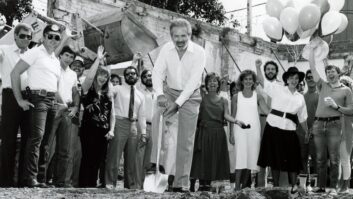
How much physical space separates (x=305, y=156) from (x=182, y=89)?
2423 millimetres

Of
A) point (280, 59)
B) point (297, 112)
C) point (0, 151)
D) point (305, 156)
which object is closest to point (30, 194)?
point (0, 151)

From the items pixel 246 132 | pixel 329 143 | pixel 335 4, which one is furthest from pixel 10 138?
pixel 335 4

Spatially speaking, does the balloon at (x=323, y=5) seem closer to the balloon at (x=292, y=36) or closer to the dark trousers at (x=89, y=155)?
the balloon at (x=292, y=36)

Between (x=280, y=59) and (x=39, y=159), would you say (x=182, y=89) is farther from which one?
(x=280, y=59)

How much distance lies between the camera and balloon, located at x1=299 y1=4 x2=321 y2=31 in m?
7.06

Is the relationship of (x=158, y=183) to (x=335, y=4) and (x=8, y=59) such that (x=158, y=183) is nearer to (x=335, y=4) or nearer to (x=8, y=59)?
(x=8, y=59)

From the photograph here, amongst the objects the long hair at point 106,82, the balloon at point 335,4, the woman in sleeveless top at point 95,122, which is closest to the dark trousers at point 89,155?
the woman in sleeveless top at point 95,122

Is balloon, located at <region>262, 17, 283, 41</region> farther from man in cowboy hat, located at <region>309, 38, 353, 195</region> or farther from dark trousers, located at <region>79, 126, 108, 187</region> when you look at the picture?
dark trousers, located at <region>79, 126, 108, 187</region>

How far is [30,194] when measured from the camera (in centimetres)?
407

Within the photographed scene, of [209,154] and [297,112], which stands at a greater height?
[297,112]

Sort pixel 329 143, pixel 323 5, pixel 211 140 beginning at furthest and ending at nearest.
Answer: pixel 323 5
pixel 211 140
pixel 329 143

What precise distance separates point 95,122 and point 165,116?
3.19 feet

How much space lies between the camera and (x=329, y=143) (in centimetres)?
604

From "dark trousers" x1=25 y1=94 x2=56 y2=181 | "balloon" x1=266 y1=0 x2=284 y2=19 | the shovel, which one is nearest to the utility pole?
"balloon" x1=266 y1=0 x2=284 y2=19
